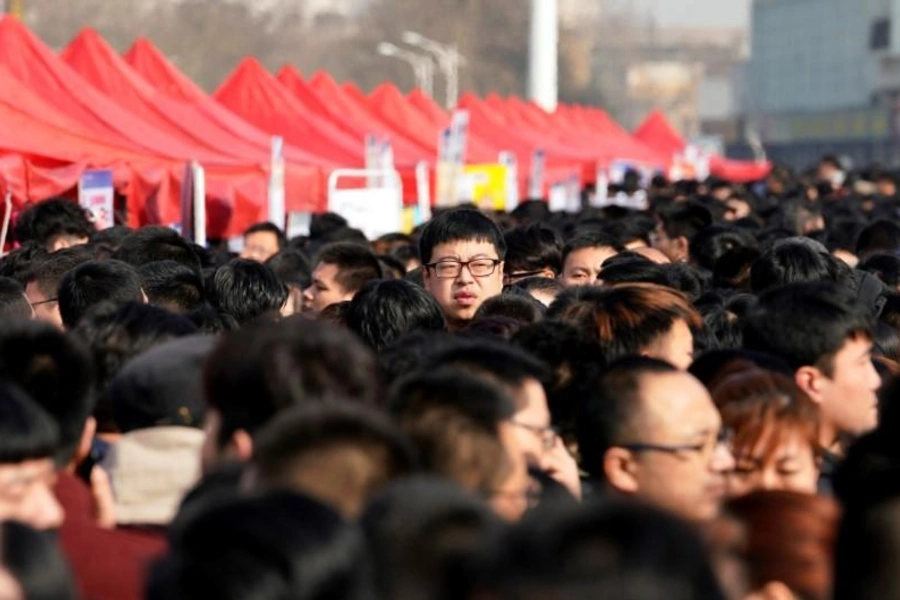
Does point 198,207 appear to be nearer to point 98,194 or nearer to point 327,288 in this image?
point 98,194

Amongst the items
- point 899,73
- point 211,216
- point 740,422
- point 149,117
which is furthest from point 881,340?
point 899,73

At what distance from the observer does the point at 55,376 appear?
166 inches

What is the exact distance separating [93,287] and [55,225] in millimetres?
4408

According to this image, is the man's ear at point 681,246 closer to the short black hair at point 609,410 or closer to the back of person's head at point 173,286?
the back of person's head at point 173,286

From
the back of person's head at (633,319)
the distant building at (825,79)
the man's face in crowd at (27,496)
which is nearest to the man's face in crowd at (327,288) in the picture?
the back of person's head at (633,319)

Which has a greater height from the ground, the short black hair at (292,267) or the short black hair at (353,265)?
the short black hair at (353,265)

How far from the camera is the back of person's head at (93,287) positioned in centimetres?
624

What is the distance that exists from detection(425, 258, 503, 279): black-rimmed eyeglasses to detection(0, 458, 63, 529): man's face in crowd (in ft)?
13.1

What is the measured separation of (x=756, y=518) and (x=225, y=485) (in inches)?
35.3

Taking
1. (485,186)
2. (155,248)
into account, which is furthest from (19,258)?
(485,186)

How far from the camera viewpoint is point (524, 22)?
263ft

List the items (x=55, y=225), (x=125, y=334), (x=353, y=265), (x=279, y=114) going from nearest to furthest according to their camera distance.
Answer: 1. (x=125, y=334)
2. (x=353, y=265)
3. (x=55, y=225)
4. (x=279, y=114)

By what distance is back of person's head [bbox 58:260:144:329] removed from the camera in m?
6.24

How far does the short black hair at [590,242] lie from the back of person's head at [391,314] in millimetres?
2687
